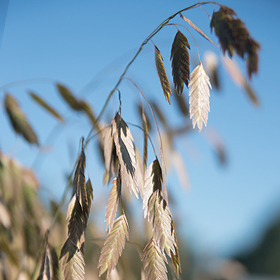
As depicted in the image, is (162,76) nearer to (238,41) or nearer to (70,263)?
(238,41)

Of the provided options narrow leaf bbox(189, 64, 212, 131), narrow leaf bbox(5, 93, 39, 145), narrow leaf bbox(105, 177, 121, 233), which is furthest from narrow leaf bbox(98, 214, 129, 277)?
narrow leaf bbox(5, 93, 39, 145)

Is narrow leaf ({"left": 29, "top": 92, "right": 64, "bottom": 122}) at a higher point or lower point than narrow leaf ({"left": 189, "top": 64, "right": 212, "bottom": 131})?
lower

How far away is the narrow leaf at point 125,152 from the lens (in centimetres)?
34

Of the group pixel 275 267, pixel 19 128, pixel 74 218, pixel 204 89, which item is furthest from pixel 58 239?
pixel 275 267

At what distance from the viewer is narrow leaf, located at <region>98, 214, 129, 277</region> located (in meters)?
0.34

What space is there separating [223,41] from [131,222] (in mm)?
464

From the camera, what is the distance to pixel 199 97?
1.12 ft

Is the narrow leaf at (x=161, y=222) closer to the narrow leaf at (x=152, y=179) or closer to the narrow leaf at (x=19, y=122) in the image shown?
the narrow leaf at (x=152, y=179)

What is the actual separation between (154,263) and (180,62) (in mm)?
193

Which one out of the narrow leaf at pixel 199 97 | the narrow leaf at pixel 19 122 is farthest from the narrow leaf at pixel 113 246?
the narrow leaf at pixel 19 122

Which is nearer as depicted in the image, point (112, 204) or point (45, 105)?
point (112, 204)

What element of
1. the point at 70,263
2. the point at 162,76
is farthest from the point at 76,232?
the point at 162,76

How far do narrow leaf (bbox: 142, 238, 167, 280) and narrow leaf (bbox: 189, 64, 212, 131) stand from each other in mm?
131

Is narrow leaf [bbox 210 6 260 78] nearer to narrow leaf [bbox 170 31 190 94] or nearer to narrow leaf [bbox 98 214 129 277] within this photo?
narrow leaf [bbox 170 31 190 94]
